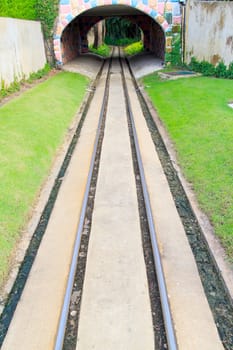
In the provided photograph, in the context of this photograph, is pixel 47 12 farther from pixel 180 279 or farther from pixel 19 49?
pixel 180 279

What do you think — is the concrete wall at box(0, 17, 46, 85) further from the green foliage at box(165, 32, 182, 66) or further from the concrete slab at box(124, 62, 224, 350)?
the concrete slab at box(124, 62, 224, 350)

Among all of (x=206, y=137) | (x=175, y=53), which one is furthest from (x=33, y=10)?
(x=206, y=137)

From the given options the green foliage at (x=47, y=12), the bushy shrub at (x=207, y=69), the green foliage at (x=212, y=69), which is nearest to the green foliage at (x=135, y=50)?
the green foliage at (x=47, y=12)

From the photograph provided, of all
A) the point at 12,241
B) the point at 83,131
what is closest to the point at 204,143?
the point at 83,131

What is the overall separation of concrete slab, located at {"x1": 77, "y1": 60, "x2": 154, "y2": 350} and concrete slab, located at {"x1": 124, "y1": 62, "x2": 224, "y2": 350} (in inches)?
13.3

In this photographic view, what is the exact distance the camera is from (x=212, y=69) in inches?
688

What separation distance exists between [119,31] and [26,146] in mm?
56830

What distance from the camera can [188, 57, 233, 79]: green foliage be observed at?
16.4m

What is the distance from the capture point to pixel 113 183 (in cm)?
706

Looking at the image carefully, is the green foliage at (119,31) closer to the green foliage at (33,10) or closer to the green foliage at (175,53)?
the green foliage at (33,10)

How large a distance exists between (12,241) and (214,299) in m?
3.17

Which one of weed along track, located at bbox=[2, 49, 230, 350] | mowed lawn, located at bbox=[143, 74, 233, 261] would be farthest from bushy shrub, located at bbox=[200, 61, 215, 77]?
weed along track, located at bbox=[2, 49, 230, 350]

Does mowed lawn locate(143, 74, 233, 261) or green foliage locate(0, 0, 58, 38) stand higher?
green foliage locate(0, 0, 58, 38)

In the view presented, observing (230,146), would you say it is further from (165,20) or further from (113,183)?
(165,20)
